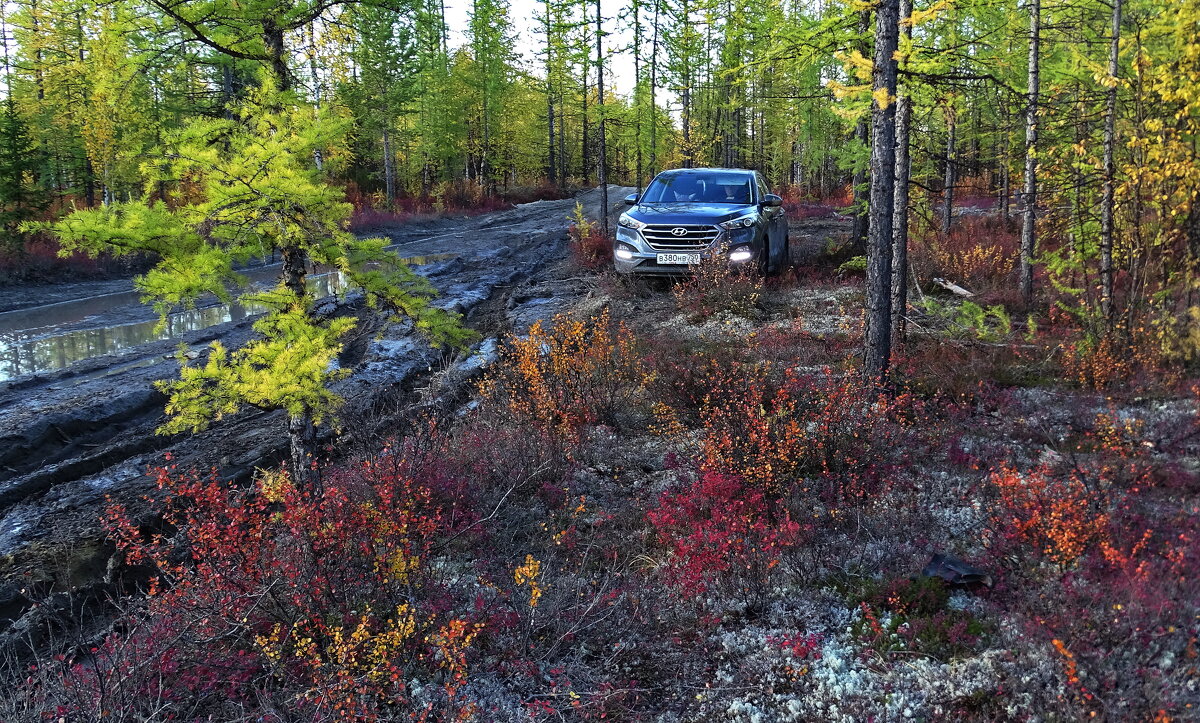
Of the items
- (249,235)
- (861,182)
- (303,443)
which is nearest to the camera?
(249,235)

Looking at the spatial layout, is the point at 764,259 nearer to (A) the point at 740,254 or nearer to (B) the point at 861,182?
(A) the point at 740,254

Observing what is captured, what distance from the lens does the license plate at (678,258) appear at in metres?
11.5

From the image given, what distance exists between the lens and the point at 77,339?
12.0m

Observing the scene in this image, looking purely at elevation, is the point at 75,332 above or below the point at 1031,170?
below

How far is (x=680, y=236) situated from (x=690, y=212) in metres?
0.50

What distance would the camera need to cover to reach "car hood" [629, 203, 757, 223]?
453 inches

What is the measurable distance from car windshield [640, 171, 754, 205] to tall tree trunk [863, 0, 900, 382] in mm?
5728

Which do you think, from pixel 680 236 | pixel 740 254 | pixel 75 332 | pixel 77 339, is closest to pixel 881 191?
pixel 740 254

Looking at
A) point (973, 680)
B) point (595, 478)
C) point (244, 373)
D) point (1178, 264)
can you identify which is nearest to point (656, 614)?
point (973, 680)

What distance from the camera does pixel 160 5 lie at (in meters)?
5.02

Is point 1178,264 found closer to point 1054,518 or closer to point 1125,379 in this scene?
point 1125,379

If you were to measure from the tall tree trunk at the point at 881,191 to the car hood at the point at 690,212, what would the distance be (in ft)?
16.1

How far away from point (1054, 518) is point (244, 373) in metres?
5.51

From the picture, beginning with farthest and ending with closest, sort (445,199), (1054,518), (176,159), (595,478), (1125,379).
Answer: (445,199), (1125,379), (595,478), (176,159), (1054,518)
